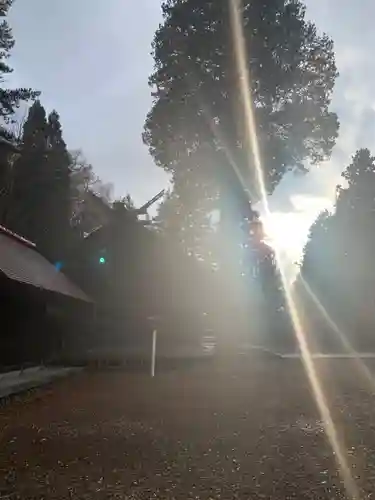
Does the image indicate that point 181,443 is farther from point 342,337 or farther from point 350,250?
point 350,250

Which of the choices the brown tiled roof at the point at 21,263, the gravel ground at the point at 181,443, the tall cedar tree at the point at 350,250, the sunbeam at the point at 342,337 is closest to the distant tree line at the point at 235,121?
the sunbeam at the point at 342,337

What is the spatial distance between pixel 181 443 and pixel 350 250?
48.6 metres

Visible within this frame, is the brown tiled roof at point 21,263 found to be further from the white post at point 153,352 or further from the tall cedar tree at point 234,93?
the tall cedar tree at point 234,93

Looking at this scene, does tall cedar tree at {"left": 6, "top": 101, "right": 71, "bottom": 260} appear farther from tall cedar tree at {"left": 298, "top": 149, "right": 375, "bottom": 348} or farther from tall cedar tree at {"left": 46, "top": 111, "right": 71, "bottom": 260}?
tall cedar tree at {"left": 298, "top": 149, "right": 375, "bottom": 348}

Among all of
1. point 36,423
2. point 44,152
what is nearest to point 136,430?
point 36,423

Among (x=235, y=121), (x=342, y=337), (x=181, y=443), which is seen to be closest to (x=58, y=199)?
(x=235, y=121)

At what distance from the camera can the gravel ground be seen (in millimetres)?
6730

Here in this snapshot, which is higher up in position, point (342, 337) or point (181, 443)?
point (342, 337)

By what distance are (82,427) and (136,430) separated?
88 cm

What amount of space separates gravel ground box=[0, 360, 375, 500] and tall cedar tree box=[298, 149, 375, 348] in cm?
3536

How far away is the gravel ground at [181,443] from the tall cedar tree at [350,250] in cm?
3536

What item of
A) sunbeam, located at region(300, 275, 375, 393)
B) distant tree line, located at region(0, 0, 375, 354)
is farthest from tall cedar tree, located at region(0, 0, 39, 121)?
sunbeam, located at region(300, 275, 375, 393)

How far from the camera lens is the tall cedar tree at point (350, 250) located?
5375cm

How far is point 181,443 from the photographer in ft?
30.6
